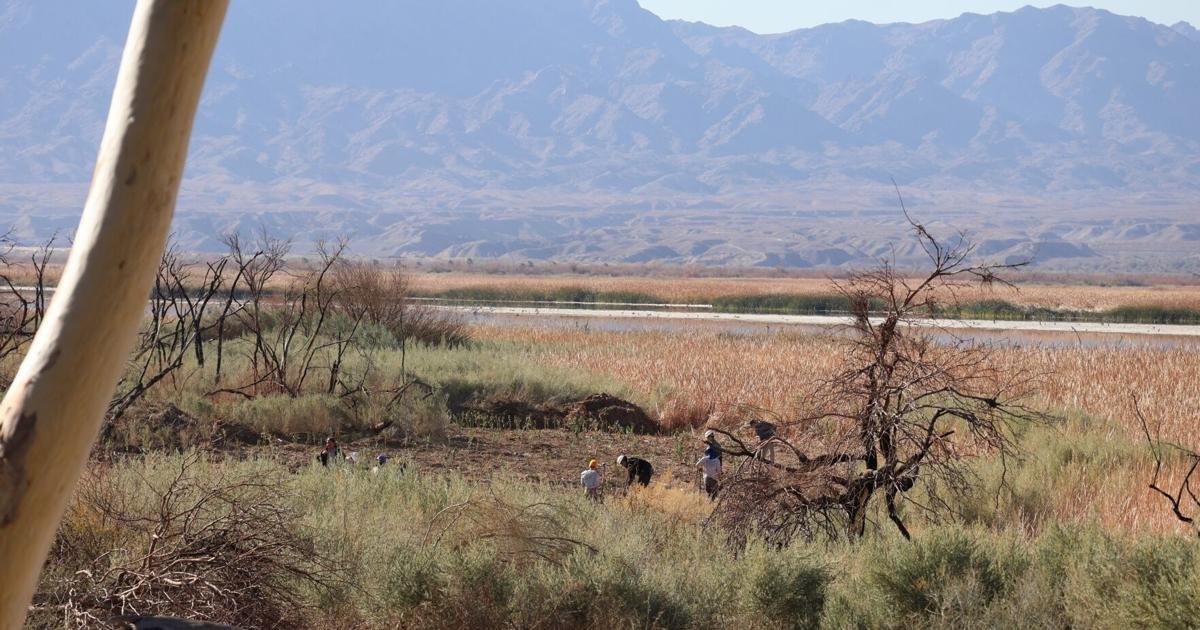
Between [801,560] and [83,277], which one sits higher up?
[83,277]

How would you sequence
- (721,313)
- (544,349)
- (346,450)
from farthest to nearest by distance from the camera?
(721,313), (544,349), (346,450)

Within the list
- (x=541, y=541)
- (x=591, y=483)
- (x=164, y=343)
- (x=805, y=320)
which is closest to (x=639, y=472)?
(x=591, y=483)

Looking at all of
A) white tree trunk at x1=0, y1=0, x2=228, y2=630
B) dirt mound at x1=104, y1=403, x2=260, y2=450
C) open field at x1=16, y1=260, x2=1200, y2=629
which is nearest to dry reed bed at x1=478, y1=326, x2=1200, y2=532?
open field at x1=16, y1=260, x2=1200, y2=629

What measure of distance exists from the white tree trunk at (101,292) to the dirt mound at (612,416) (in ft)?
44.6

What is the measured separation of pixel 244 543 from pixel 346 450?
742cm

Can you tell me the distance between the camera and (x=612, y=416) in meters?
16.5

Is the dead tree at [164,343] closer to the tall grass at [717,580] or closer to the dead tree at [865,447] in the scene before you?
the tall grass at [717,580]

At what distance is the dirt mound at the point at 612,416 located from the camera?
Result: 16281 millimetres

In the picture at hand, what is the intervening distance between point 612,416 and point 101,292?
1422cm

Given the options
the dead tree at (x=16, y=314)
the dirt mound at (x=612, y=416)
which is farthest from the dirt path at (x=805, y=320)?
the dirt mound at (x=612, y=416)

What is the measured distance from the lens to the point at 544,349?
89.6 ft

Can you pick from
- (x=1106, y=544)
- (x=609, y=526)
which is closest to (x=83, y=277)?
(x=609, y=526)

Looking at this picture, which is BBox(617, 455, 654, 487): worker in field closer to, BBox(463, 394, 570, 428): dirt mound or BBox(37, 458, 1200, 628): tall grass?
BBox(37, 458, 1200, 628): tall grass

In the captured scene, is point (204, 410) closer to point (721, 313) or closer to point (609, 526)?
point (609, 526)
